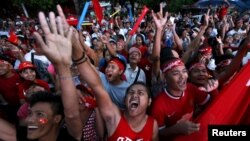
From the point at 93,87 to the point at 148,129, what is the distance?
1.95 ft

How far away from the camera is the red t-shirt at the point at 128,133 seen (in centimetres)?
265

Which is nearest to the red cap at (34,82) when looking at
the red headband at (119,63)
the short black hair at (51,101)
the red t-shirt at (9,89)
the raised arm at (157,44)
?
the red t-shirt at (9,89)

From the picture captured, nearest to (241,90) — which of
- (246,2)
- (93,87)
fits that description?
(93,87)

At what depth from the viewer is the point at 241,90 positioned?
9.29 feet

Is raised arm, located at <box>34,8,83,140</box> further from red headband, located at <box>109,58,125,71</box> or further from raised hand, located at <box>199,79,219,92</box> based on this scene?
red headband, located at <box>109,58,125,71</box>

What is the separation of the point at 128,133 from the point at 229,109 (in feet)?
2.76

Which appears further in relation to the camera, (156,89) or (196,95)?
(156,89)

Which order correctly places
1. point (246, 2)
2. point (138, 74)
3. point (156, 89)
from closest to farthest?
point (156, 89), point (138, 74), point (246, 2)

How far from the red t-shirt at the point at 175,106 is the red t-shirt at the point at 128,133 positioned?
0.66 feet

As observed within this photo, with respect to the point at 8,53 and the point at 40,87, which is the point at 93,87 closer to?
the point at 40,87

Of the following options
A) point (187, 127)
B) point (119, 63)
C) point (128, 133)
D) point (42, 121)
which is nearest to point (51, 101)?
point (42, 121)

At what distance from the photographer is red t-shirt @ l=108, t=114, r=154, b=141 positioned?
2.65 meters

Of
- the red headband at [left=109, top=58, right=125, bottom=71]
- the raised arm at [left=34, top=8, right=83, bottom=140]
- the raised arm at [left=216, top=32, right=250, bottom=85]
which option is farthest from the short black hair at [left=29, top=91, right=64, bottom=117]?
the raised arm at [left=216, top=32, right=250, bottom=85]

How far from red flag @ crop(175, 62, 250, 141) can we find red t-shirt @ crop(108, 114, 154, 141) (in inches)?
9.9
